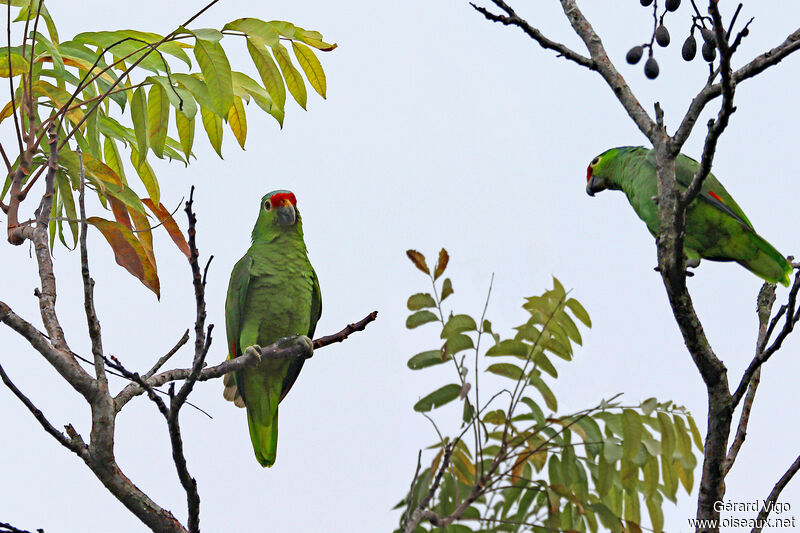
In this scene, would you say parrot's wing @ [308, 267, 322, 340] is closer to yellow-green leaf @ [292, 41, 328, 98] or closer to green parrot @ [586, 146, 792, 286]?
yellow-green leaf @ [292, 41, 328, 98]

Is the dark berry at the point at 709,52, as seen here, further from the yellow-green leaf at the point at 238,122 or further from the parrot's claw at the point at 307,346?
the parrot's claw at the point at 307,346

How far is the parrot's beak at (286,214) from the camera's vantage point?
175 inches

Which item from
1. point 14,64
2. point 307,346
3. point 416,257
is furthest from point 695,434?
point 14,64

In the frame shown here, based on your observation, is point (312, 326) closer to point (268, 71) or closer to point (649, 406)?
point (268, 71)

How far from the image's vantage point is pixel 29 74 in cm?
247

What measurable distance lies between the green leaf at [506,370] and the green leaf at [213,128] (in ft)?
4.30

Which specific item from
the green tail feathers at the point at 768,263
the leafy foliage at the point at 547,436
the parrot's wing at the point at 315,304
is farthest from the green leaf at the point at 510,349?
the green tail feathers at the point at 768,263

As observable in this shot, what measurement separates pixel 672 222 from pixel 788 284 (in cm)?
259

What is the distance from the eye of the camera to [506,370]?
2885mm

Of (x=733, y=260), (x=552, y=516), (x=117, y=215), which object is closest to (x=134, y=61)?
(x=117, y=215)

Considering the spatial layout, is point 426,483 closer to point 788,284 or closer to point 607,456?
point 607,456

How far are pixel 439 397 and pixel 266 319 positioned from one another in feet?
5.75

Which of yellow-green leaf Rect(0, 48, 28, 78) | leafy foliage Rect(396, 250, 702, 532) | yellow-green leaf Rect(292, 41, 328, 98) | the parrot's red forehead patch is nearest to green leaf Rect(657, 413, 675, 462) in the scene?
leafy foliage Rect(396, 250, 702, 532)

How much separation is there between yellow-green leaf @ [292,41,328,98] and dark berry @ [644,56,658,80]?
1289 millimetres
